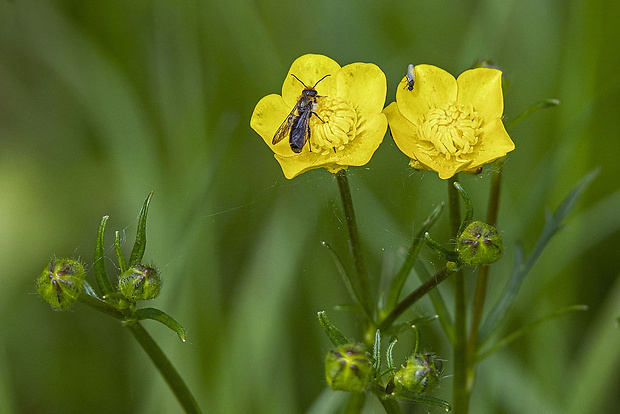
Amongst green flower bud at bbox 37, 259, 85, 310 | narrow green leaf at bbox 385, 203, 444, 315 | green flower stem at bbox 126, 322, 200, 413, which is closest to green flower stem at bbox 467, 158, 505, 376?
narrow green leaf at bbox 385, 203, 444, 315

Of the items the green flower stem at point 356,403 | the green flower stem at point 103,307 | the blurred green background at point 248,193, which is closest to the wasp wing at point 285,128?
the blurred green background at point 248,193

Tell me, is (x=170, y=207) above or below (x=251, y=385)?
above

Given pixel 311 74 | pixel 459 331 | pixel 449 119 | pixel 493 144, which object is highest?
pixel 311 74

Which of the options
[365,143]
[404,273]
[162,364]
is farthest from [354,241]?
[162,364]

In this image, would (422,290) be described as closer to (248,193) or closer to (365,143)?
(365,143)

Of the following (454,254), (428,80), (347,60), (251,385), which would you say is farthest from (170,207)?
(454,254)

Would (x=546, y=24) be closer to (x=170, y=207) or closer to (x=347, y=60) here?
(x=347, y=60)
